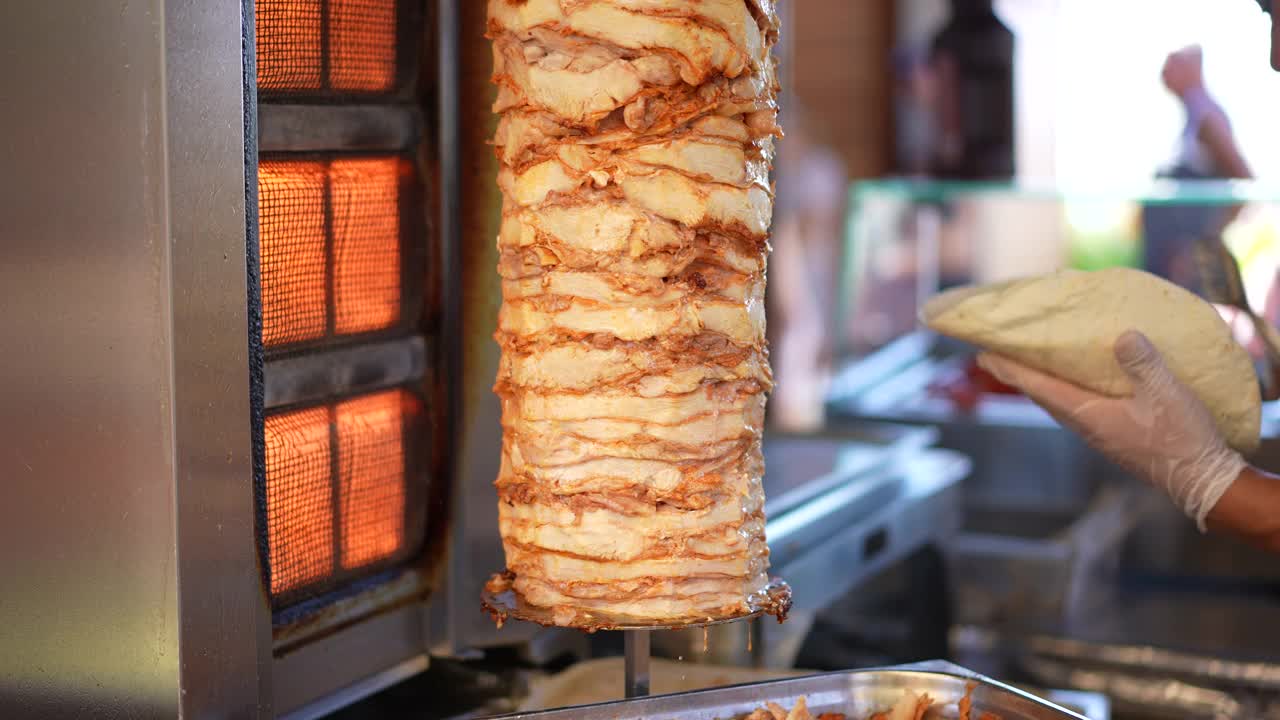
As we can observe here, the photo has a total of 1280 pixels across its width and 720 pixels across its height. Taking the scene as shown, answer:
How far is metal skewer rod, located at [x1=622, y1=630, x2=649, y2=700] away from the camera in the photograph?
122 centimetres

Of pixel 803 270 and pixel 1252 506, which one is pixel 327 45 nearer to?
pixel 1252 506

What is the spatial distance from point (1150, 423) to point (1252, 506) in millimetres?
261

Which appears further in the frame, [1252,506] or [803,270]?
[803,270]

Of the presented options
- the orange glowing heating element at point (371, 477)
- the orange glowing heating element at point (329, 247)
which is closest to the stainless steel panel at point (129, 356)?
the orange glowing heating element at point (329, 247)

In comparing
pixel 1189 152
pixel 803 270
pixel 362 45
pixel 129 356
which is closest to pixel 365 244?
pixel 362 45

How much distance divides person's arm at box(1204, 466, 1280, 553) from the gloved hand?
3 centimetres

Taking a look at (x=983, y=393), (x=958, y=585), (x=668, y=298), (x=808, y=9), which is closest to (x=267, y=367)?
(x=668, y=298)

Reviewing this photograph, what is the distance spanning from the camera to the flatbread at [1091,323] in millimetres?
1426

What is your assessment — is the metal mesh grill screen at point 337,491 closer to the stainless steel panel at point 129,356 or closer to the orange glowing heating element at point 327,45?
the stainless steel panel at point 129,356

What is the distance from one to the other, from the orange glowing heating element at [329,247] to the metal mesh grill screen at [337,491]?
3.4 inches

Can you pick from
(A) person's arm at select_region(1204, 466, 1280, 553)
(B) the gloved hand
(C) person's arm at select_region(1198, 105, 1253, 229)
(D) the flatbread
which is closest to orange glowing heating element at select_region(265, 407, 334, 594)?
(D) the flatbread

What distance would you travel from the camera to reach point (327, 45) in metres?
1.27

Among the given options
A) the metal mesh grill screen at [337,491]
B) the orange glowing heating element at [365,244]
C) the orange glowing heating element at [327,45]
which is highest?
the orange glowing heating element at [327,45]

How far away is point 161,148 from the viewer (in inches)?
40.8
